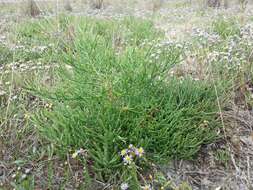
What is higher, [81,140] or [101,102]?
[101,102]

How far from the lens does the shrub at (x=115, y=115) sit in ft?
4.09

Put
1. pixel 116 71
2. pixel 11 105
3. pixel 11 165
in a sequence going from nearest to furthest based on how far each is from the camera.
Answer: pixel 11 165, pixel 116 71, pixel 11 105

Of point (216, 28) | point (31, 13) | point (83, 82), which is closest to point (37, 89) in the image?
point (83, 82)

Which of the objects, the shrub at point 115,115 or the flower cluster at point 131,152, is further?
the shrub at point 115,115

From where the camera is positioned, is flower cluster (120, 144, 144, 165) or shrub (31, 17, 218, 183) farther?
shrub (31, 17, 218, 183)

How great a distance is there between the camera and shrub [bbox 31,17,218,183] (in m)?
1.25

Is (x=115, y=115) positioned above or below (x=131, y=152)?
above

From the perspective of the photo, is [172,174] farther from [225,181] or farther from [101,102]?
[101,102]

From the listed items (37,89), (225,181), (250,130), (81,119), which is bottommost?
(225,181)

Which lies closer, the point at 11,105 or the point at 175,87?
the point at 175,87

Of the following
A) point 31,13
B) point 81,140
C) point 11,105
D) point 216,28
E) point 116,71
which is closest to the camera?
point 81,140

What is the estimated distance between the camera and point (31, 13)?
6.84 metres

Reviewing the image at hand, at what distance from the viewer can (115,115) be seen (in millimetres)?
1279

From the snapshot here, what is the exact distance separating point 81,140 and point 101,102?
0.22 metres
